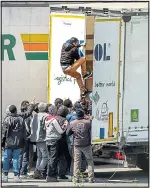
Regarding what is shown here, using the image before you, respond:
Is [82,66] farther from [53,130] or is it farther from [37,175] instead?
[37,175]

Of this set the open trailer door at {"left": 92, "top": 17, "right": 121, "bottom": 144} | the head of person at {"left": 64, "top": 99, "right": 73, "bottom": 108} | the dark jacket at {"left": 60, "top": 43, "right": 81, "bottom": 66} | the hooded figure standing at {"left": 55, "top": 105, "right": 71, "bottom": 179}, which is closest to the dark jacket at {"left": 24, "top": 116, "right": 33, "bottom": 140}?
the hooded figure standing at {"left": 55, "top": 105, "right": 71, "bottom": 179}

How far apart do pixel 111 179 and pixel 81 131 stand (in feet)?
5.31

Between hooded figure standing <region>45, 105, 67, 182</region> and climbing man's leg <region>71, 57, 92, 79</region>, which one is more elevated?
climbing man's leg <region>71, 57, 92, 79</region>

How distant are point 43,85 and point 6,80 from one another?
905 mm

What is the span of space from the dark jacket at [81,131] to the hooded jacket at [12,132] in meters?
1.01

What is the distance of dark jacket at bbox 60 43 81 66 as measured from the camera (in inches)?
574

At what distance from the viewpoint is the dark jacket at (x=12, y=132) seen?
43.3 feet

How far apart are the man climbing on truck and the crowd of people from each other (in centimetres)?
90

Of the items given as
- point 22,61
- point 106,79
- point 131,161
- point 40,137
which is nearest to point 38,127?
Result: point 40,137

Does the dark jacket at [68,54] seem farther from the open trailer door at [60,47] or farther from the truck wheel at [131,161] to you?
the truck wheel at [131,161]

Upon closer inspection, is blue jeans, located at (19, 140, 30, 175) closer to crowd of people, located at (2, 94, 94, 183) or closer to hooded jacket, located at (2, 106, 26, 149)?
crowd of people, located at (2, 94, 94, 183)

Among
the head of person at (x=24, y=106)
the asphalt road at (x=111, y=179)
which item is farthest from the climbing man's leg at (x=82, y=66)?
the asphalt road at (x=111, y=179)

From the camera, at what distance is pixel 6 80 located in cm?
1575

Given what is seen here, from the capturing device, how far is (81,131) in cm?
1294
